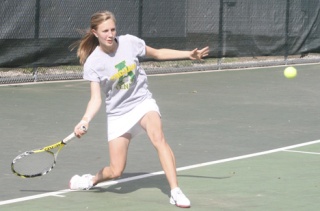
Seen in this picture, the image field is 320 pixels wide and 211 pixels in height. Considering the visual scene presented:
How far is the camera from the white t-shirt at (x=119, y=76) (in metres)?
6.91

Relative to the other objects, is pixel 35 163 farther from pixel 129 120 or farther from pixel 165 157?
pixel 165 157

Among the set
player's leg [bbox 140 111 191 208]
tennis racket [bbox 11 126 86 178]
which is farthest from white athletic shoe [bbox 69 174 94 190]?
player's leg [bbox 140 111 191 208]

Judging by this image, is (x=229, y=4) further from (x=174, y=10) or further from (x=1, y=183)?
(x=1, y=183)

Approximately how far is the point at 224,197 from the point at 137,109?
3.29 ft

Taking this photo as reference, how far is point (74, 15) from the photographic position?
51.6 ft

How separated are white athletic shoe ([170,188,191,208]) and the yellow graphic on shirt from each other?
0.91m

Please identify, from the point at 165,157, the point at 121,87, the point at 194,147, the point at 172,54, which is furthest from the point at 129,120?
the point at 194,147

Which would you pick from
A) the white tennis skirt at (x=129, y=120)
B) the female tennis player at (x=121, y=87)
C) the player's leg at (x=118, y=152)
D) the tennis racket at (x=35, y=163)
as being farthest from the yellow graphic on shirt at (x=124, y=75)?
the tennis racket at (x=35, y=163)

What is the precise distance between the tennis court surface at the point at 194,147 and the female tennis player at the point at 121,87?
40 cm

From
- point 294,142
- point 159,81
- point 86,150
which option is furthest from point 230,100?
point 86,150

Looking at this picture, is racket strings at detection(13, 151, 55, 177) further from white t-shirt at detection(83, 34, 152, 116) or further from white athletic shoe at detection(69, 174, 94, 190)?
white t-shirt at detection(83, 34, 152, 116)

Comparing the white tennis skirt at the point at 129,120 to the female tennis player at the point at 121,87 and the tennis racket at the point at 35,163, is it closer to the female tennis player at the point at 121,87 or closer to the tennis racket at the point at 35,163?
the female tennis player at the point at 121,87

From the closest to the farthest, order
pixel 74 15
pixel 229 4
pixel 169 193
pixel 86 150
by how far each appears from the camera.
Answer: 1. pixel 169 193
2. pixel 86 150
3. pixel 74 15
4. pixel 229 4

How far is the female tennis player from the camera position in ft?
22.4
